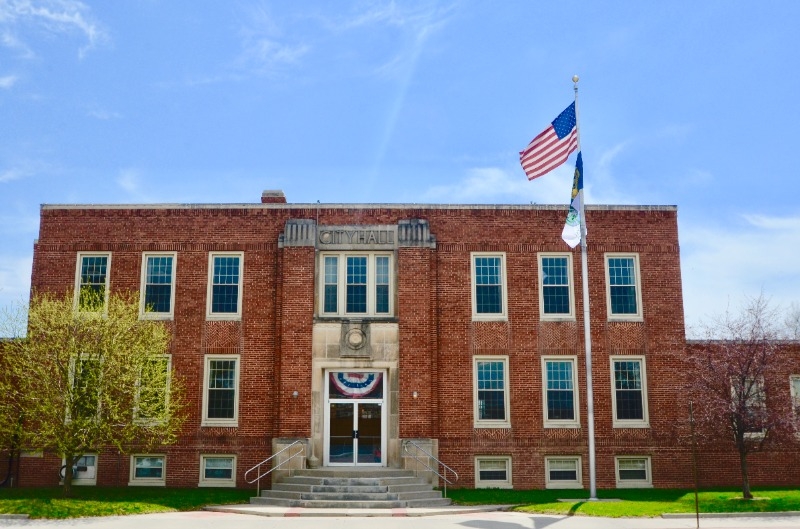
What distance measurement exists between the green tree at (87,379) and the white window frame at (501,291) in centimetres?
921

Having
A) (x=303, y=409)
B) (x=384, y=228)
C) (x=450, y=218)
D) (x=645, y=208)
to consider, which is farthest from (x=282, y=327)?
(x=645, y=208)

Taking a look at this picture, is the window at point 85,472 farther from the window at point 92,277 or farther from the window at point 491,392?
the window at point 491,392

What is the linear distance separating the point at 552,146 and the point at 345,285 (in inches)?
292

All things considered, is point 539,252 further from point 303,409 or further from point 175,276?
point 175,276

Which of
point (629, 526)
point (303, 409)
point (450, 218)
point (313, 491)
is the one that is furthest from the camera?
point (450, 218)

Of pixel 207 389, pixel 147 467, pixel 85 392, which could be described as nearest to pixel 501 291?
pixel 207 389

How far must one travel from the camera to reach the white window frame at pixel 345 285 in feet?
82.4

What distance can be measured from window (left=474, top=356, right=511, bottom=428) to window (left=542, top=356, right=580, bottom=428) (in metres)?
1.22

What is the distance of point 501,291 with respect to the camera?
25.5 metres

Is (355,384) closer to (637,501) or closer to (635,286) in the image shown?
(637,501)

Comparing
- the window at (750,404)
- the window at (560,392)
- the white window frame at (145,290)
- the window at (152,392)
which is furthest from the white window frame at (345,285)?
the window at (750,404)

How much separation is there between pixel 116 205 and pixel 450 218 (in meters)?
10.5

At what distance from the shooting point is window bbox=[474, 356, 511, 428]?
81.2ft

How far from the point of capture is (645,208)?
85.8 feet
